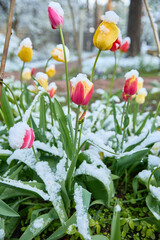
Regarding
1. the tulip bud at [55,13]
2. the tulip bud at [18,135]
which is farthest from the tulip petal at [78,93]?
the tulip bud at [55,13]

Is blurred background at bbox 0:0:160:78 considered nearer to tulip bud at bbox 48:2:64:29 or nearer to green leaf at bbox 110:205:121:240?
tulip bud at bbox 48:2:64:29

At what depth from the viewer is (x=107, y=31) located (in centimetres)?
65

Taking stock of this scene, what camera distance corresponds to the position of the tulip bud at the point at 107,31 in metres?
0.64

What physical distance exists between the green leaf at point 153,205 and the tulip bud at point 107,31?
1.84ft

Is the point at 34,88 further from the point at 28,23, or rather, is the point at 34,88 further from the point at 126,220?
the point at 28,23

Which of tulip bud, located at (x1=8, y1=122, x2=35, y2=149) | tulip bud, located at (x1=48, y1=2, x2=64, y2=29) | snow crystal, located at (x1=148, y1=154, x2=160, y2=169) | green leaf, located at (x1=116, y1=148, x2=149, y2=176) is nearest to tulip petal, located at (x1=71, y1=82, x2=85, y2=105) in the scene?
tulip bud, located at (x1=8, y1=122, x2=35, y2=149)

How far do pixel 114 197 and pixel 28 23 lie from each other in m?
12.8

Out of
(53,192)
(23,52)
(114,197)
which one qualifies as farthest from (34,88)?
(114,197)

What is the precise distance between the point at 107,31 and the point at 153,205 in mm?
617

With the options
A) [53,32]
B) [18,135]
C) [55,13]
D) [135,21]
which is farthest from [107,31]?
[53,32]

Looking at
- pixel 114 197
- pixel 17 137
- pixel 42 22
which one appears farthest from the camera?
pixel 42 22

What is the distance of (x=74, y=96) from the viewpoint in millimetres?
607

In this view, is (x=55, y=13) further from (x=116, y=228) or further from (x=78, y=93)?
(x=116, y=228)

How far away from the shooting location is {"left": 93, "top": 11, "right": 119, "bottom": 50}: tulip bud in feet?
2.11
